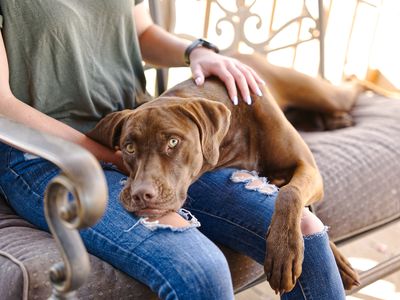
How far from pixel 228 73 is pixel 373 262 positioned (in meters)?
1.37

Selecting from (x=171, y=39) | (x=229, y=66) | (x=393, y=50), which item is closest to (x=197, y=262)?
(x=229, y=66)

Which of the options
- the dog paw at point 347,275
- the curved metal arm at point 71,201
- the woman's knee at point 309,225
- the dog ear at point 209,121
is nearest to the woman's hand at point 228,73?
the dog ear at point 209,121

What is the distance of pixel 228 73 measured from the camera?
6.32 ft

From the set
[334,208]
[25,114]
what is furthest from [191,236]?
[334,208]

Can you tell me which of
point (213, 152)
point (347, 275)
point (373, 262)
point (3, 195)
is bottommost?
point (373, 262)

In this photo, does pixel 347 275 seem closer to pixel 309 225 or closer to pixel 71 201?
pixel 309 225

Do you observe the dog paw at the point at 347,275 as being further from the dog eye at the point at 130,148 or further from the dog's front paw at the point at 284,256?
the dog eye at the point at 130,148

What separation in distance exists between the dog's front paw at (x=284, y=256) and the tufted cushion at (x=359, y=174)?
502mm

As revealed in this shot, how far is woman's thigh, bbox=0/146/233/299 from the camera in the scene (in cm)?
139

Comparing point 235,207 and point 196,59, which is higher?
point 196,59

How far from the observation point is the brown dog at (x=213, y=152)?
156cm

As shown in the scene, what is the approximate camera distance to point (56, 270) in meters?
1.15

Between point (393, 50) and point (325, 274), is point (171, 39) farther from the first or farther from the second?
point (393, 50)

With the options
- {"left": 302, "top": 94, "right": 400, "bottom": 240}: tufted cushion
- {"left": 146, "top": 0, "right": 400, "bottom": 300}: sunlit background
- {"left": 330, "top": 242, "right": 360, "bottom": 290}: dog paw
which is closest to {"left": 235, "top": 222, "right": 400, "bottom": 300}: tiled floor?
{"left": 146, "top": 0, "right": 400, "bottom": 300}: sunlit background
